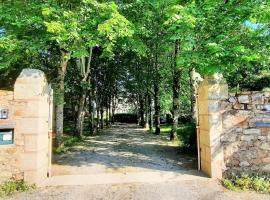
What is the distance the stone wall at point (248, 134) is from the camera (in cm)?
894

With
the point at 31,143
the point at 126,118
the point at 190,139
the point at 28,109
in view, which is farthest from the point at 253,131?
the point at 126,118

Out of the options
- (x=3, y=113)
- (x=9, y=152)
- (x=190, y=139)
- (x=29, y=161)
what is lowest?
(x=29, y=161)

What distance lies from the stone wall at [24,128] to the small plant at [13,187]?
143 mm

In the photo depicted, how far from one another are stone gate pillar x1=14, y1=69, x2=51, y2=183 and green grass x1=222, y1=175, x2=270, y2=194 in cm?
545

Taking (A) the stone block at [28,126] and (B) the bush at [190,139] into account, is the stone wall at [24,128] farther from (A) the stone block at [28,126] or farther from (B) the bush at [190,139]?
(B) the bush at [190,139]

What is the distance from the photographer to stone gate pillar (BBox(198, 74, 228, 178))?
29.3 ft

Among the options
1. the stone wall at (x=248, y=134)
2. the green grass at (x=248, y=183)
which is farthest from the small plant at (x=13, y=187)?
the stone wall at (x=248, y=134)

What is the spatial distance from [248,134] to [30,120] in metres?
6.52

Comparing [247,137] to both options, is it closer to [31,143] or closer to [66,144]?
[31,143]

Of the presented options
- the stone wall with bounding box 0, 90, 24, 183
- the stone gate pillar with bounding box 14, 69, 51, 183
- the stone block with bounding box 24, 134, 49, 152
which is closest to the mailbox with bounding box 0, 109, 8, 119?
the stone wall with bounding box 0, 90, 24, 183

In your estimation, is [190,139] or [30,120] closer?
[30,120]

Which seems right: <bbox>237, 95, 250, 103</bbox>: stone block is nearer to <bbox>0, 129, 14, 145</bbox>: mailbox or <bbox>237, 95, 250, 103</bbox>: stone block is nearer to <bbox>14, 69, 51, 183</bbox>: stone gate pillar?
<bbox>14, 69, 51, 183</bbox>: stone gate pillar

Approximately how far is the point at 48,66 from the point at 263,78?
12.7 meters

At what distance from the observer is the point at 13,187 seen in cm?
819
